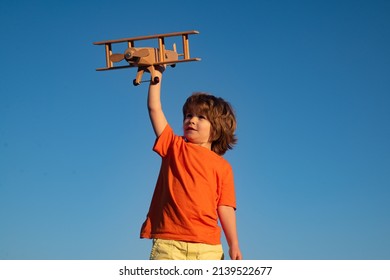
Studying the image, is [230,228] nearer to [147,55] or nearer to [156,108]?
[156,108]

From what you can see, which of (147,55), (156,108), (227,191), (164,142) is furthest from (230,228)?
(147,55)

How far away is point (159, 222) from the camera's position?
3.88 meters

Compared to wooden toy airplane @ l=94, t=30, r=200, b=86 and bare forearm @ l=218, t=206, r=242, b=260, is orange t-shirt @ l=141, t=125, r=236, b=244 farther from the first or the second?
wooden toy airplane @ l=94, t=30, r=200, b=86

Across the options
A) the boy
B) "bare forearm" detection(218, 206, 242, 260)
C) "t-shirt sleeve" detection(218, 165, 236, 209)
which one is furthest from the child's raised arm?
"bare forearm" detection(218, 206, 242, 260)

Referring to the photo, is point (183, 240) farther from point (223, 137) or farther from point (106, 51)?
point (106, 51)

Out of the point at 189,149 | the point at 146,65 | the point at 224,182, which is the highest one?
the point at 146,65

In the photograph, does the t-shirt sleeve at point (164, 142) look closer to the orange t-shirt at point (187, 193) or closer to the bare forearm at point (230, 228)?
the orange t-shirt at point (187, 193)

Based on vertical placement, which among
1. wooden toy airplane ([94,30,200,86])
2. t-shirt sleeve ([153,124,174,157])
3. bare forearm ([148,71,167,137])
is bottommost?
t-shirt sleeve ([153,124,174,157])

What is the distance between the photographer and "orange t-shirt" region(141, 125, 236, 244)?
12.6ft

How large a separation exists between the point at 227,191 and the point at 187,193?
0.45 metres

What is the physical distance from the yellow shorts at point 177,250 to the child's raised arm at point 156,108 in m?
0.86
